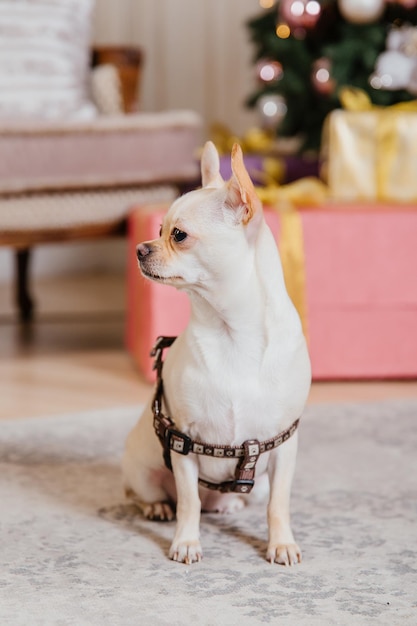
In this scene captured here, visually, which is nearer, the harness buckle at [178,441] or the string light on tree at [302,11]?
the harness buckle at [178,441]

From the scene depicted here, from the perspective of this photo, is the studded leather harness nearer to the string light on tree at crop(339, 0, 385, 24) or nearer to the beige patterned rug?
the beige patterned rug

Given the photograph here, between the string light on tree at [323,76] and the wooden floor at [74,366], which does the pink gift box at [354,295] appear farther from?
the string light on tree at [323,76]

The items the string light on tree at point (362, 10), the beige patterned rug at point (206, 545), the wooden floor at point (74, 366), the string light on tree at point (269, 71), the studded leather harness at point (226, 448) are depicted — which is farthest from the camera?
the string light on tree at point (269, 71)

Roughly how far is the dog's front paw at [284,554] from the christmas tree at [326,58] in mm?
1671

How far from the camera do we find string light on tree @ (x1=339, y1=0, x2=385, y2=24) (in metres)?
2.51

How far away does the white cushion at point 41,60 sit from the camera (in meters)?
2.53

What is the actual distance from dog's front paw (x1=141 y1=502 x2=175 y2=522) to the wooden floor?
67 cm

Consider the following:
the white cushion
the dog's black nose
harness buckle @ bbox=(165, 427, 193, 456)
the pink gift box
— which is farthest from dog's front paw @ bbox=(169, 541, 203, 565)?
the white cushion

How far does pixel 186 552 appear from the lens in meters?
1.23

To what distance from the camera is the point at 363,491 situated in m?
1.53

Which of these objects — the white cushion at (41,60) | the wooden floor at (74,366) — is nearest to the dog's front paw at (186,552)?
the wooden floor at (74,366)

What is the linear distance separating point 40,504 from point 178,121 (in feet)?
4.34

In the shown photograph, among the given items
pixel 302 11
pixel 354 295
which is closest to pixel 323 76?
pixel 302 11

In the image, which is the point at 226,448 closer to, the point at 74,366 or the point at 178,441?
the point at 178,441
